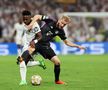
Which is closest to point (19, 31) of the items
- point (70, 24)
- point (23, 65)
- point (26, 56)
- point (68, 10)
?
point (70, 24)

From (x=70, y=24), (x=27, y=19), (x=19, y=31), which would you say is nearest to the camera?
(x=27, y=19)

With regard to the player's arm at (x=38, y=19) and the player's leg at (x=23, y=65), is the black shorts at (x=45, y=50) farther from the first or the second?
the player's arm at (x=38, y=19)

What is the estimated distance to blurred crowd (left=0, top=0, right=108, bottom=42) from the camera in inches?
1540

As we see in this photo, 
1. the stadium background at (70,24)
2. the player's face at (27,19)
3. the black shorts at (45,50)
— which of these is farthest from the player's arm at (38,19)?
the stadium background at (70,24)

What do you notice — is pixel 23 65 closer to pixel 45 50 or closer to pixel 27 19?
pixel 45 50

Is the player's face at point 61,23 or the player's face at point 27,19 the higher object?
the player's face at point 27,19

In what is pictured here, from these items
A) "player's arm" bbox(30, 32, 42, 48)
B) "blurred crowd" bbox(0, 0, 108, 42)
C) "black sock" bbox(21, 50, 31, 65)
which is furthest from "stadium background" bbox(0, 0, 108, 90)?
"black sock" bbox(21, 50, 31, 65)

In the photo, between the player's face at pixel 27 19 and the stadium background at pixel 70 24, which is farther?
the stadium background at pixel 70 24

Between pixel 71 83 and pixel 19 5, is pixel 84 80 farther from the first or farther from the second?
pixel 19 5

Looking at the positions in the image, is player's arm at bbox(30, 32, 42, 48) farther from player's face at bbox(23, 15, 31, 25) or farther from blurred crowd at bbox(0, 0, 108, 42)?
blurred crowd at bbox(0, 0, 108, 42)

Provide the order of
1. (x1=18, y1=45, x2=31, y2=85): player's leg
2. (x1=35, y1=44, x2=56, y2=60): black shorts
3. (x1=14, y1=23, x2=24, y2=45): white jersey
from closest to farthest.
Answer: (x1=18, y1=45, x2=31, y2=85): player's leg → (x1=35, y1=44, x2=56, y2=60): black shorts → (x1=14, y1=23, x2=24, y2=45): white jersey

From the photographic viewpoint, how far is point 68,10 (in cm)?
4247

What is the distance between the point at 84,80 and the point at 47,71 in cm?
398

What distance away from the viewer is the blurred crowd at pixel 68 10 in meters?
39.1
